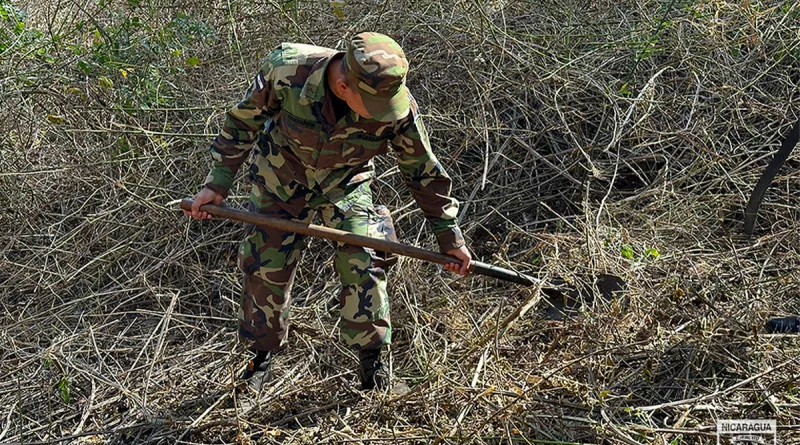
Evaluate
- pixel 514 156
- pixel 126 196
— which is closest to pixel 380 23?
pixel 514 156

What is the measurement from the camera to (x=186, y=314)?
3773mm

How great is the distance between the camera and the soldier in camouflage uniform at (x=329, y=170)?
2594 millimetres

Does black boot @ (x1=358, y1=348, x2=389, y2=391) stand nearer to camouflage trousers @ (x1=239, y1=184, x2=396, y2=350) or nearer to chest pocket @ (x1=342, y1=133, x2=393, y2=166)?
camouflage trousers @ (x1=239, y1=184, x2=396, y2=350)

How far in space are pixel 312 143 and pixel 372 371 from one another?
103 cm

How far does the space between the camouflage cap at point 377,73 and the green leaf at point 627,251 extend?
62.2 inches

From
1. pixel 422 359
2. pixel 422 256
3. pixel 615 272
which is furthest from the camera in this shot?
pixel 615 272

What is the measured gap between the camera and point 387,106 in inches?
100

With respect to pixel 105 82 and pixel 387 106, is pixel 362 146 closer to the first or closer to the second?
pixel 387 106

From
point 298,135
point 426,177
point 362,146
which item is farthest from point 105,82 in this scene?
point 426,177

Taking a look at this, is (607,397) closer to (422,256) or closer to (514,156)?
(422,256)

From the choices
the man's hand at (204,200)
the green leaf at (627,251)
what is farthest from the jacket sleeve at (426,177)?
the green leaf at (627,251)

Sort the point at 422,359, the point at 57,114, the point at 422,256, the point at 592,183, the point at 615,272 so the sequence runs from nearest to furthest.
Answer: the point at 422,256
the point at 422,359
the point at 615,272
the point at 592,183
the point at 57,114

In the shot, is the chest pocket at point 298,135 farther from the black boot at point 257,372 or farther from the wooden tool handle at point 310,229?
the black boot at point 257,372

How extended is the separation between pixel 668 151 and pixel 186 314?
116 inches
